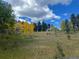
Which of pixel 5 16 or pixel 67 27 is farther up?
pixel 5 16

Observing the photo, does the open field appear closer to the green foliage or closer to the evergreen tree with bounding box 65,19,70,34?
the green foliage

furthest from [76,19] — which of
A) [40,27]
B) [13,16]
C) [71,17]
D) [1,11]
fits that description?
[1,11]

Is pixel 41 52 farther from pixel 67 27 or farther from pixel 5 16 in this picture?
pixel 67 27

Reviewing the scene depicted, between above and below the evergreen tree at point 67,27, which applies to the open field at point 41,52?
below

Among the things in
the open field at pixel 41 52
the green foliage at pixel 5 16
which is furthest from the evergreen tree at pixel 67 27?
the open field at pixel 41 52

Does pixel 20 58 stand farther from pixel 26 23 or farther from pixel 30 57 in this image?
pixel 26 23

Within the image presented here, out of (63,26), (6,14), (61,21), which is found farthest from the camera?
(61,21)

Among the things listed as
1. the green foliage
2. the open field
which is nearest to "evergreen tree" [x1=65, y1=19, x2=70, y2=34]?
the green foliage

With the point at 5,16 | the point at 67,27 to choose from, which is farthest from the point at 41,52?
the point at 67,27

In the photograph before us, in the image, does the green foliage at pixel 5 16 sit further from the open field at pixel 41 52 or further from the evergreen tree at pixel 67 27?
the evergreen tree at pixel 67 27

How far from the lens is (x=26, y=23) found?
14438 cm

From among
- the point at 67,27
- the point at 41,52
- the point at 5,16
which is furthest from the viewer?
the point at 67,27

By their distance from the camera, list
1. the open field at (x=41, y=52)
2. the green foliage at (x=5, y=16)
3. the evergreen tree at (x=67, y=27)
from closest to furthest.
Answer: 1. the open field at (x=41, y=52)
2. the green foliage at (x=5, y=16)
3. the evergreen tree at (x=67, y=27)

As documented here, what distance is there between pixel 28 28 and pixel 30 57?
108 meters
